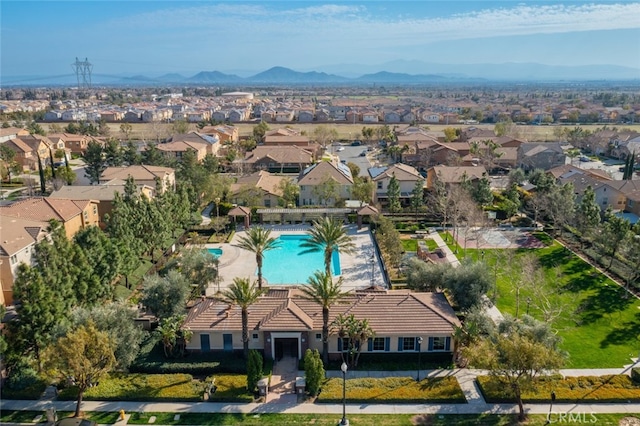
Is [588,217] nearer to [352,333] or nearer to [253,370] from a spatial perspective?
[352,333]

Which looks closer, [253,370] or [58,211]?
[253,370]

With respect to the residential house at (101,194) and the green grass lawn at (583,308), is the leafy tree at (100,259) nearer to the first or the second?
the residential house at (101,194)

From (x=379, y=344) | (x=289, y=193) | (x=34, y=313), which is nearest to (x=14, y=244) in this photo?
(x=34, y=313)

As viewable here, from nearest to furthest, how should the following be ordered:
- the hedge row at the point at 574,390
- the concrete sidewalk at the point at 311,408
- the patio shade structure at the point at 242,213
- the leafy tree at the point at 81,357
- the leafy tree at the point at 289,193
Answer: the leafy tree at the point at 81,357 < the concrete sidewalk at the point at 311,408 < the hedge row at the point at 574,390 < the patio shade structure at the point at 242,213 < the leafy tree at the point at 289,193

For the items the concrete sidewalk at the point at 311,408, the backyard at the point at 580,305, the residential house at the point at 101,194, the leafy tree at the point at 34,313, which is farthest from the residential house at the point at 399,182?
the leafy tree at the point at 34,313

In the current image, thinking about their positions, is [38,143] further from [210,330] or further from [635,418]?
[635,418]

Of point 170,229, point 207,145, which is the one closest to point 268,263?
point 170,229
